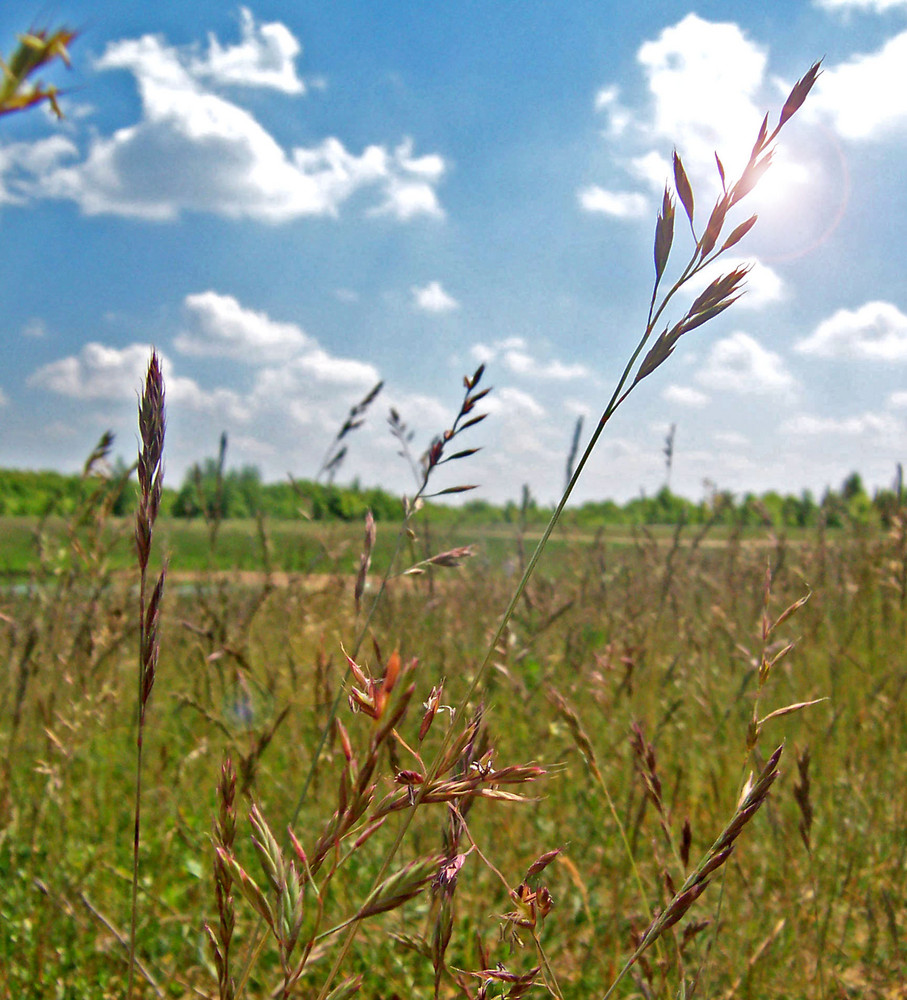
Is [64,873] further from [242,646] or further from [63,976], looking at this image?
[242,646]

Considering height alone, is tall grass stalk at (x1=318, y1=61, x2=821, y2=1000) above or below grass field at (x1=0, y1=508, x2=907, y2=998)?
above

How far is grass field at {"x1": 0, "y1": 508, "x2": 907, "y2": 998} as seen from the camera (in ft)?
5.17

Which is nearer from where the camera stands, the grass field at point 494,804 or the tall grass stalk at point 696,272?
the tall grass stalk at point 696,272

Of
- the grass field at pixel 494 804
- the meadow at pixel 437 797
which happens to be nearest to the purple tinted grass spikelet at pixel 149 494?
the meadow at pixel 437 797

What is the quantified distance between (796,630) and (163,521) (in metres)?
3.54

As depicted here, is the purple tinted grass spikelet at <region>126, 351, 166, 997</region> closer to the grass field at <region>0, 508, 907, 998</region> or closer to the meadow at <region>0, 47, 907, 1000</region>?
the meadow at <region>0, 47, 907, 1000</region>

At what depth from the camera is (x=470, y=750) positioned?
0.73 metres

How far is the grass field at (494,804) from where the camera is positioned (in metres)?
1.58

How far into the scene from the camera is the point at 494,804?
233cm

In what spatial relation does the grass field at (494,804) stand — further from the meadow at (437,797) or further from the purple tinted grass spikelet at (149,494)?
the purple tinted grass spikelet at (149,494)

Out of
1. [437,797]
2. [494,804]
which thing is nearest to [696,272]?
[437,797]

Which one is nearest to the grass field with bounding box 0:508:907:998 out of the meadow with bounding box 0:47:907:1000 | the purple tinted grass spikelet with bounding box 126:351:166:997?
the meadow with bounding box 0:47:907:1000

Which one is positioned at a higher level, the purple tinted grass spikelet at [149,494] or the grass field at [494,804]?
the purple tinted grass spikelet at [149,494]

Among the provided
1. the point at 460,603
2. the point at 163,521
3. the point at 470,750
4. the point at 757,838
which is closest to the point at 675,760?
the point at 757,838
